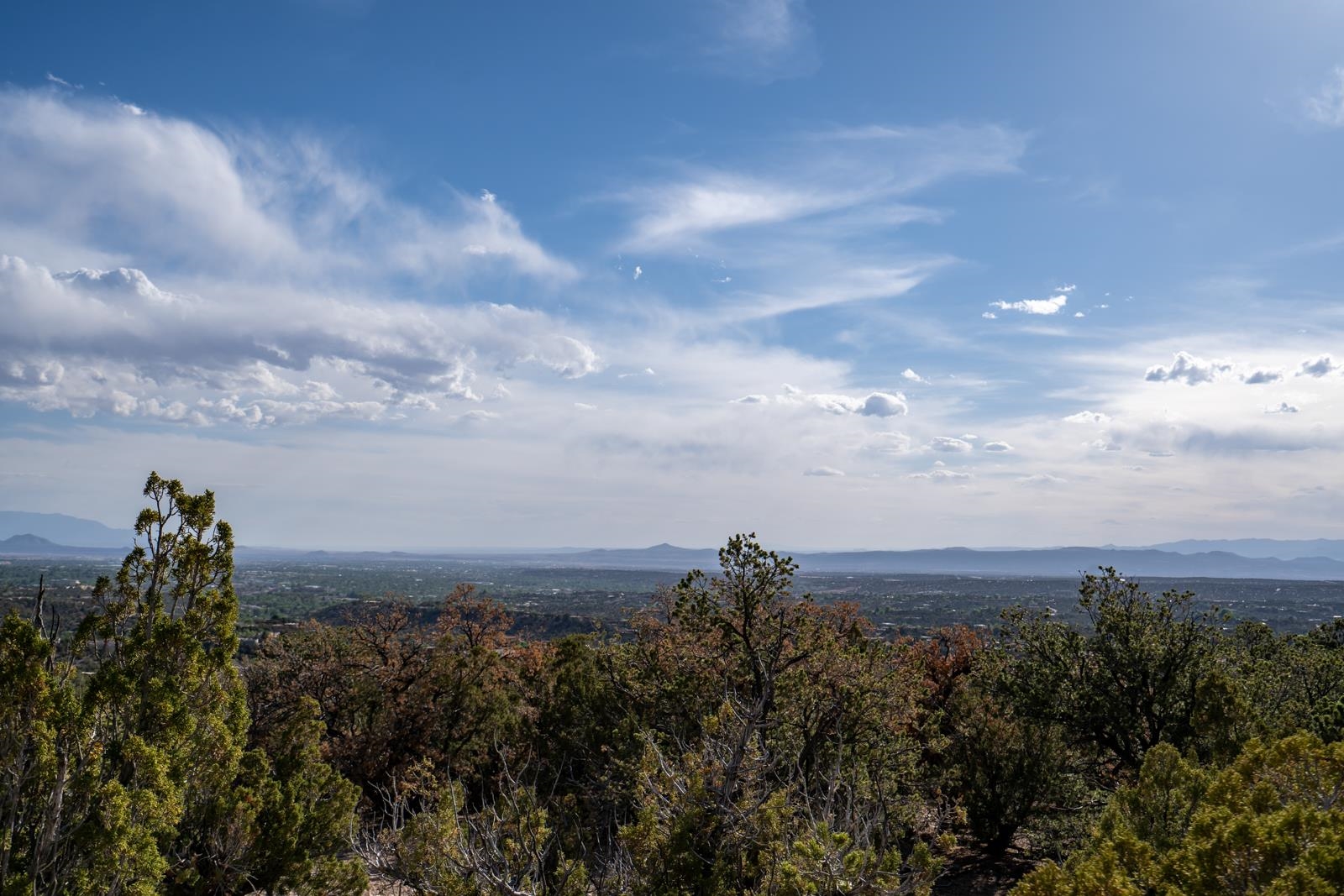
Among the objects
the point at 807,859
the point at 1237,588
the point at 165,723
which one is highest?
the point at 165,723

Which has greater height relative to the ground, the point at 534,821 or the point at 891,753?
the point at 534,821

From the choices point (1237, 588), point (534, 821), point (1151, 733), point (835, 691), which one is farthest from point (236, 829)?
point (1237, 588)

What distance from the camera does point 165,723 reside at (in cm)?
794

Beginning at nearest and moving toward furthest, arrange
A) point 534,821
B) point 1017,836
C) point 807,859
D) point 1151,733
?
point 807,859 → point 534,821 → point 1151,733 → point 1017,836

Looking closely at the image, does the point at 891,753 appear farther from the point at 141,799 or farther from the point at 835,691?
the point at 141,799

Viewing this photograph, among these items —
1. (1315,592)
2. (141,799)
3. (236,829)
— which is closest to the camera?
(141,799)

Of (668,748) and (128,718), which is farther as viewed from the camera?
(668,748)

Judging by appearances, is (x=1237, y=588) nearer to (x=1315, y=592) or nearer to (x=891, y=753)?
(x=1315, y=592)

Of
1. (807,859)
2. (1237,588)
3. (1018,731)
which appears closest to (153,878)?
(807,859)

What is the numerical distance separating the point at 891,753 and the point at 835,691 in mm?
1743

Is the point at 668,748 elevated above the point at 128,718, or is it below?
below

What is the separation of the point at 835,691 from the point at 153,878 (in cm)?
1247

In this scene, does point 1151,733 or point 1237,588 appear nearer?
point 1151,733

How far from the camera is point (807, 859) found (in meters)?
6.65
